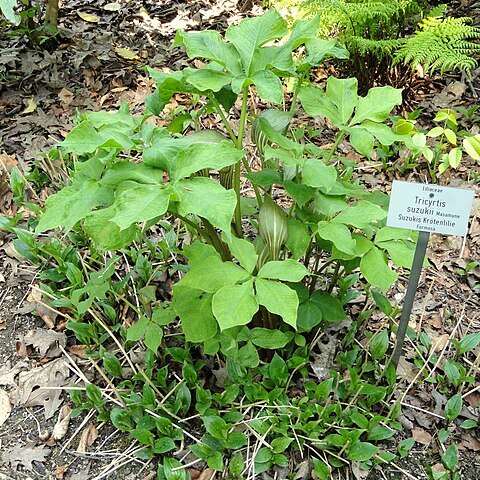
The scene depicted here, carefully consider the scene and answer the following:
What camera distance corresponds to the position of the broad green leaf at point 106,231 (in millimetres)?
1478

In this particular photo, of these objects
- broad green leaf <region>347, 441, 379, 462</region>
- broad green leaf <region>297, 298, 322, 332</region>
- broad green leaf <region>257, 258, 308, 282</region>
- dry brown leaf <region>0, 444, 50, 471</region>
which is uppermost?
broad green leaf <region>257, 258, 308, 282</region>

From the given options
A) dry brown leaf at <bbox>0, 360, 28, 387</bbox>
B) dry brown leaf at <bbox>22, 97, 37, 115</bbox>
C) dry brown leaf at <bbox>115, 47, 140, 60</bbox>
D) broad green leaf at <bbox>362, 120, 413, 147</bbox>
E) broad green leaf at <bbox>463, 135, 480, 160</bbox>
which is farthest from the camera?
dry brown leaf at <bbox>115, 47, 140, 60</bbox>

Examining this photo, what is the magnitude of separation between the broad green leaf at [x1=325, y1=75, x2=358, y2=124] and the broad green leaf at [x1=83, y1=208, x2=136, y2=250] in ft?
2.62

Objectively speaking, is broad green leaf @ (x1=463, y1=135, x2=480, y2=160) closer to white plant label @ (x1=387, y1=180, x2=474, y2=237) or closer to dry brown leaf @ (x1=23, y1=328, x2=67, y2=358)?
white plant label @ (x1=387, y1=180, x2=474, y2=237)

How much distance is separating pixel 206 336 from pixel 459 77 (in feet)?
9.14

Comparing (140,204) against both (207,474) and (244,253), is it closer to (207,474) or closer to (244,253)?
(244,253)

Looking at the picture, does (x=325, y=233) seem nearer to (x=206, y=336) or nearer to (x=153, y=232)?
(x=206, y=336)

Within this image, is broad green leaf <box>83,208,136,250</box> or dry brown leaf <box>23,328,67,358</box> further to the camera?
dry brown leaf <box>23,328,67,358</box>

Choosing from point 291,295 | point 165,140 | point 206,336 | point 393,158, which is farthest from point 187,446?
point 393,158

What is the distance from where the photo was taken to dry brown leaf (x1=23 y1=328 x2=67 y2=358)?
2.20m

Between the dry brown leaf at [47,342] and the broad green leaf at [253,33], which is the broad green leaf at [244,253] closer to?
the broad green leaf at [253,33]

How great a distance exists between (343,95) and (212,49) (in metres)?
0.47

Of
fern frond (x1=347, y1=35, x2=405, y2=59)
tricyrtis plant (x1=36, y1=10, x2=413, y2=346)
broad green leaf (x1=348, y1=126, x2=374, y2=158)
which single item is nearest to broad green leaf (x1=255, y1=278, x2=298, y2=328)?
tricyrtis plant (x1=36, y1=10, x2=413, y2=346)

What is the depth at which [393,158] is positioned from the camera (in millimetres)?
3143
